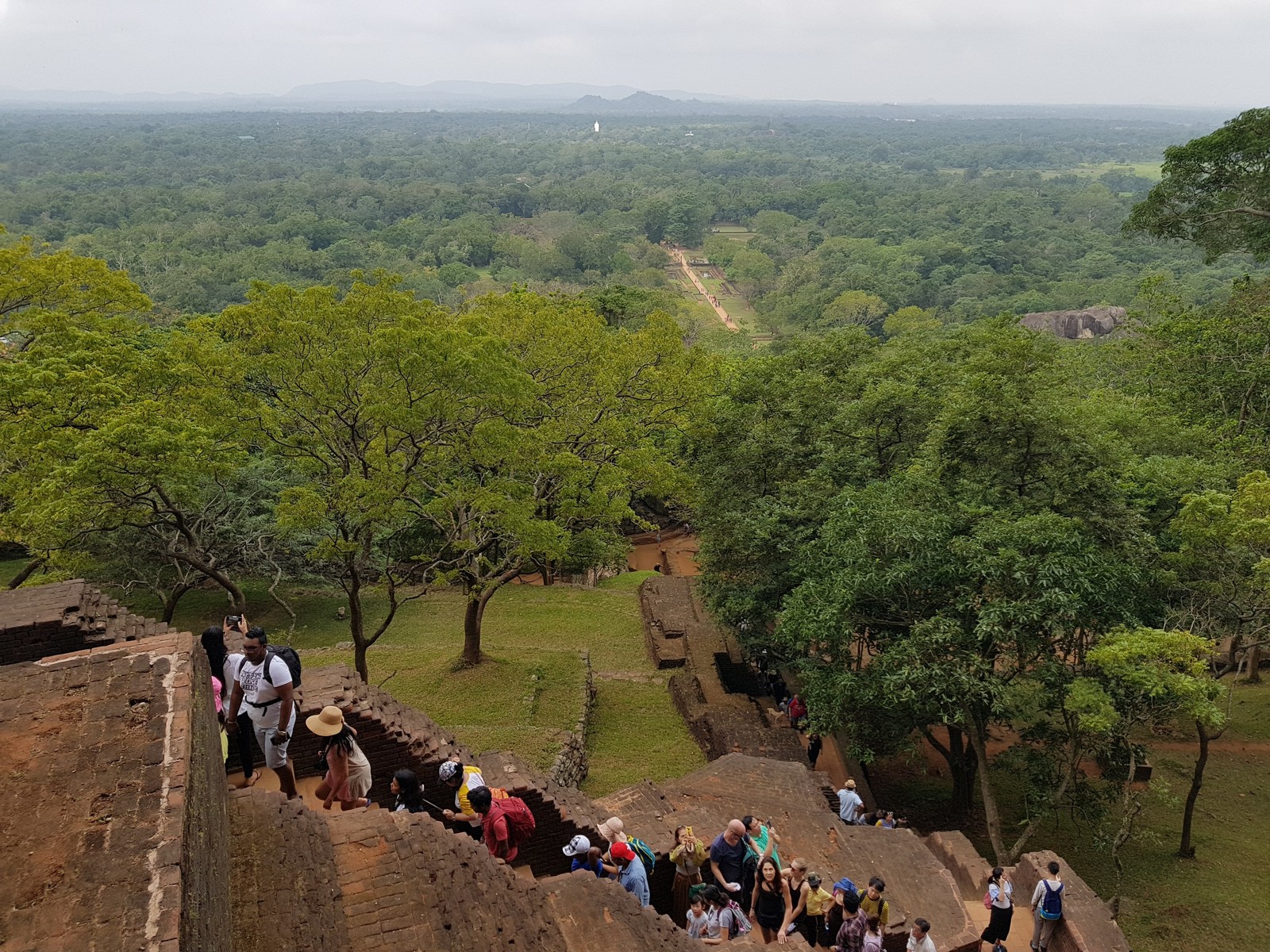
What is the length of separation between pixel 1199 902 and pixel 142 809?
50.8 feet

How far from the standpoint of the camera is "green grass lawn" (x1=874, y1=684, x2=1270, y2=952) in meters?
13.4

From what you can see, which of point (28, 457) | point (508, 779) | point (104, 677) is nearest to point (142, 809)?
point (104, 677)

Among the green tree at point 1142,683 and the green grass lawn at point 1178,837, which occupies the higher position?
the green tree at point 1142,683

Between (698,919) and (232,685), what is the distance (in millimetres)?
5207

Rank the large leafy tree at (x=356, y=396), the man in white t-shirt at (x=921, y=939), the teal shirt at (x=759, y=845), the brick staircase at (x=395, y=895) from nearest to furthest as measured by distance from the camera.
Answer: the brick staircase at (x=395, y=895)
the man in white t-shirt at (x=921, y=939)
the teal shirt at (x=759, y=845)
the large leafy tree at (x=356, y=396)

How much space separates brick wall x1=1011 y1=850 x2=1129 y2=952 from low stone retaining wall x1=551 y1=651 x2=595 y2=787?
254 inches

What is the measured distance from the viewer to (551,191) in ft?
519

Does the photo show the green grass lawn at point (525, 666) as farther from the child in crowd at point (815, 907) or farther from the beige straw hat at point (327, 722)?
the beige straw hat at point (327, 722)

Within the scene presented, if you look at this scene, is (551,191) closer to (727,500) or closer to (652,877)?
(727,500)

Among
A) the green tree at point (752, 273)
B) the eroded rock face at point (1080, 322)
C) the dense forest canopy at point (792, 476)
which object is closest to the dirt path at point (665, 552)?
the dense forest canopy at point (792, 476)

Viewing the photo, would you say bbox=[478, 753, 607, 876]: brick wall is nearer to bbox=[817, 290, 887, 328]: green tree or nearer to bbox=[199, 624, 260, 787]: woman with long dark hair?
bbox=[199, 624, 260, 787]: woman with long dark hair

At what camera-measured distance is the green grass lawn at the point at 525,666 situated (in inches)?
624

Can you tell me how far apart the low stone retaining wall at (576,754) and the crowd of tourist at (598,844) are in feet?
9.22

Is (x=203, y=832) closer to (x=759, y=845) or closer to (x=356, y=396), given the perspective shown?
(x=759, y=845)
